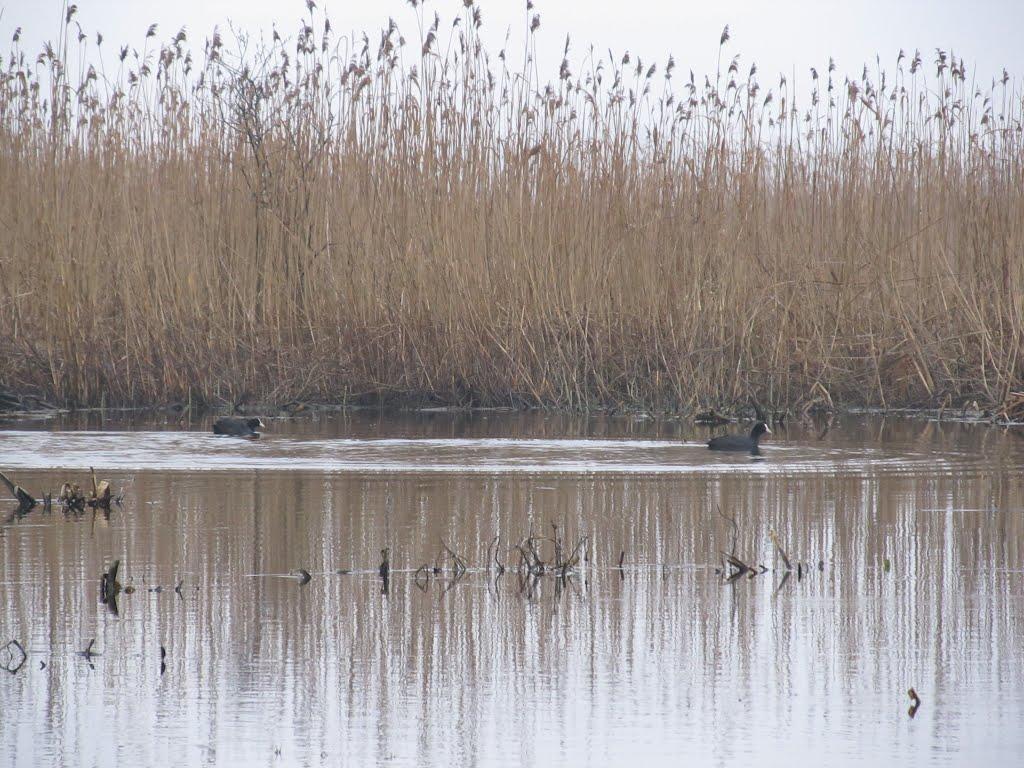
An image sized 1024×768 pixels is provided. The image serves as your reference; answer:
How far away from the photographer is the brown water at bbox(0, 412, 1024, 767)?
253 centimetres

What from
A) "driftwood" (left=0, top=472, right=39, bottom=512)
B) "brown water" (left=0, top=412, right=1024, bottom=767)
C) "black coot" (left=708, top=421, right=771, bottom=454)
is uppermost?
"black coot" (left=708, top=421, right=771, bottom=454)

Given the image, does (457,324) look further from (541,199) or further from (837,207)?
(837,207)

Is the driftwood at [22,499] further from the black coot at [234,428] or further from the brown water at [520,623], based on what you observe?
the black coot at [234,428]

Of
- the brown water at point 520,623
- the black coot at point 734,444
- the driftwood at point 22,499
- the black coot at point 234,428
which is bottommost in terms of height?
the brown water at point 520,623

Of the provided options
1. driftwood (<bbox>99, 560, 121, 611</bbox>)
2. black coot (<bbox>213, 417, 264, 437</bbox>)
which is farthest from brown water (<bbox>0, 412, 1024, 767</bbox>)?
black coot (<bbox>213, 417, 264, 437</bbox>)

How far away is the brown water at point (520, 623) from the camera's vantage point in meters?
2.53

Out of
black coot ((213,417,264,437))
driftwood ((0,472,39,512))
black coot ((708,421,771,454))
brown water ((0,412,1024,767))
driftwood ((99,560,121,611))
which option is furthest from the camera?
black coot ((213,417,264,437))

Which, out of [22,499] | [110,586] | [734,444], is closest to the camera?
[110,586]

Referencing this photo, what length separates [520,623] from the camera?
334 centimetres

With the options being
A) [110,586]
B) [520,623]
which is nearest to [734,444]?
[520,623]

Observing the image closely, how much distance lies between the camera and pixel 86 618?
3338 mm

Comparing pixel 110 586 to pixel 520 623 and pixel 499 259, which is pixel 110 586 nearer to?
pixel 520 623

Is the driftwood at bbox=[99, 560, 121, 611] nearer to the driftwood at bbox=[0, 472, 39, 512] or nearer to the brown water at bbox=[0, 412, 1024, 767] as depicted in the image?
the brown water at bbox=[0, 412, 1024, 767]

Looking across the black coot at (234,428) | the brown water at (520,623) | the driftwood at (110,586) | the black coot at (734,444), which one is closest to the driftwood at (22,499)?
the brown water at (520,623)
